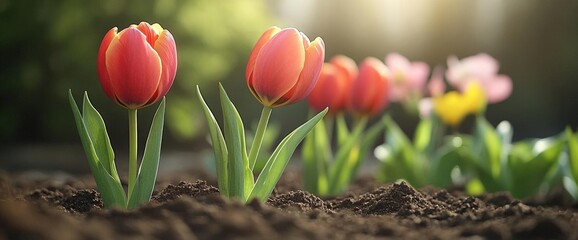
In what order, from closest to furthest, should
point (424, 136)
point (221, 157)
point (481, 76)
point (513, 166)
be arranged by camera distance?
point (221, 157) → point (513, 166) → point (481, 76) → point (424, 136)

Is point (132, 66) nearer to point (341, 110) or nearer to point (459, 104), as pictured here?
point (341, 110)

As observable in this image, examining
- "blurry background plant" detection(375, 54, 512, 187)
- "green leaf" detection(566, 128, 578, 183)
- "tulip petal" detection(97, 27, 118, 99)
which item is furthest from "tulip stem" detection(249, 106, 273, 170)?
"blurry background plant" detection(375, 54, 512, 187)

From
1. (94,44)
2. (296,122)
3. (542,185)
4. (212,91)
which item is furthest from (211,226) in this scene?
(296,122)

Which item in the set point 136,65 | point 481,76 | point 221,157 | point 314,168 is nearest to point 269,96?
point 221,157

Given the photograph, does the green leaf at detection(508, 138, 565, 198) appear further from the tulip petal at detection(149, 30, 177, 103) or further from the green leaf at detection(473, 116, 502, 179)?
the tulip petal at detection(149, 30, 177, 103)

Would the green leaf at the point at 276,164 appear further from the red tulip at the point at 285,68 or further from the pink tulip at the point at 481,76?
the pink tulip at the point at 481,76

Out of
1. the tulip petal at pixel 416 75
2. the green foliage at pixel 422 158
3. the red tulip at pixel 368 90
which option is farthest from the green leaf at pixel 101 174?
the tulip petal at pixel 416 75

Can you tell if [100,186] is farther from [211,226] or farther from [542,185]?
[542,185]
